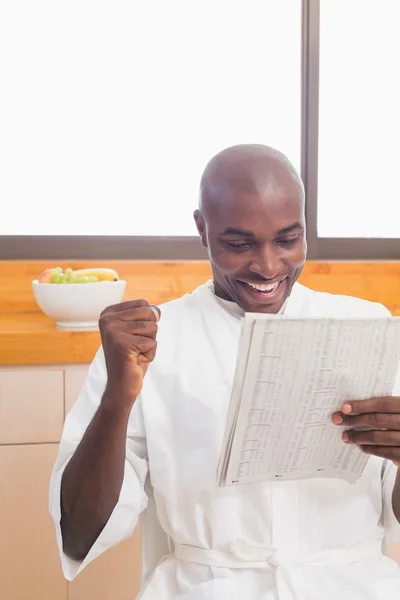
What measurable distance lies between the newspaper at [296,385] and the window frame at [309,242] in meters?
1.35

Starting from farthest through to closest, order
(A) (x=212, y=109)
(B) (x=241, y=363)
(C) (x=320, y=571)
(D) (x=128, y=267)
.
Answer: (A) (x=212, y=109), (D) (x=128, y=267), (C) (x=320, y=571), (B) (x=241, y=363)

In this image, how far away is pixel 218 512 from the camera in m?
0.99

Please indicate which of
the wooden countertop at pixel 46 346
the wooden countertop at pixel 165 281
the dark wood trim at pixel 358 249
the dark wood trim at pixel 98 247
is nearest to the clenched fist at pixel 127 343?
the wooden countertop at pixel 46 346

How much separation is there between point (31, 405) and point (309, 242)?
1.12 m

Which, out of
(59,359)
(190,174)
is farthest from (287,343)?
(190,174)

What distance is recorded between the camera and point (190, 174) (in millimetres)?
2275

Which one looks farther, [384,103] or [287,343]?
[384,103]

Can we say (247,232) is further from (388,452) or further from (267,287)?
(388,452)

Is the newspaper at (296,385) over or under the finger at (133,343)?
under

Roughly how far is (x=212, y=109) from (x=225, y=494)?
1.57 metres

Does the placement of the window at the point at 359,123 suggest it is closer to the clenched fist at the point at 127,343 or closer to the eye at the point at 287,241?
the eye at the point at 287,241

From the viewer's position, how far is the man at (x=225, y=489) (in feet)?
3.12

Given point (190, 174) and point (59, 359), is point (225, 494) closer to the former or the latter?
point (59, 359)

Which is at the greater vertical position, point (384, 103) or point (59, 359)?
point (384, 103)
